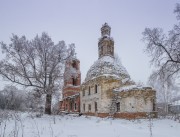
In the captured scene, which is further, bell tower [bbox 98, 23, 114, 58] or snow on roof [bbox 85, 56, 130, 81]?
bell tower [bbox 98, 23, 114, 58]

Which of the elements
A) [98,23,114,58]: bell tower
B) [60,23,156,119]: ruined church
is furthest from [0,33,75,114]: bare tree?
[98,23,114,58]: bell tower

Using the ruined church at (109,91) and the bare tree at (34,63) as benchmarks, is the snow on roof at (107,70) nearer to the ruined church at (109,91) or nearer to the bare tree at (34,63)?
the ruined church at (109,91)

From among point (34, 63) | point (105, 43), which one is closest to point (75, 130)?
point (34, 63)

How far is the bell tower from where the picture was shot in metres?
36.2

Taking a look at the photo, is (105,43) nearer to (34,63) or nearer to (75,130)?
(34,63)

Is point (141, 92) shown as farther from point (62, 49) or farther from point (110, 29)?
point (110, 29)

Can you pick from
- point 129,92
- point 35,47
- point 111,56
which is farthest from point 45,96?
point 111,56

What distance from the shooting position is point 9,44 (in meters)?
23.7

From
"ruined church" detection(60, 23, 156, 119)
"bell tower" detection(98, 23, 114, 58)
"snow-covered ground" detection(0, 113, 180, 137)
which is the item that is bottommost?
"snow-covered ground" detection(0, 113, 180, 137)

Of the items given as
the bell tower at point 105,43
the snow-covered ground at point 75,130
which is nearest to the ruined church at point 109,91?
the bell tower at point 105,43

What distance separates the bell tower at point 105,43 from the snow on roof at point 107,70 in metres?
2.20

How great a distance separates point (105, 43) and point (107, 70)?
6.89m

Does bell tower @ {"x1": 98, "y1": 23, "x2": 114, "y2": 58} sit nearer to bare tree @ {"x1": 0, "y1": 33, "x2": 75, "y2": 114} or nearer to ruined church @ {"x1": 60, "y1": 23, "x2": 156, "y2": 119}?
ruined church @ {"x1": 60, "y1": 23, "x2": 156, "y2": 119}

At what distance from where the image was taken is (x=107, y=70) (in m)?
31.6
